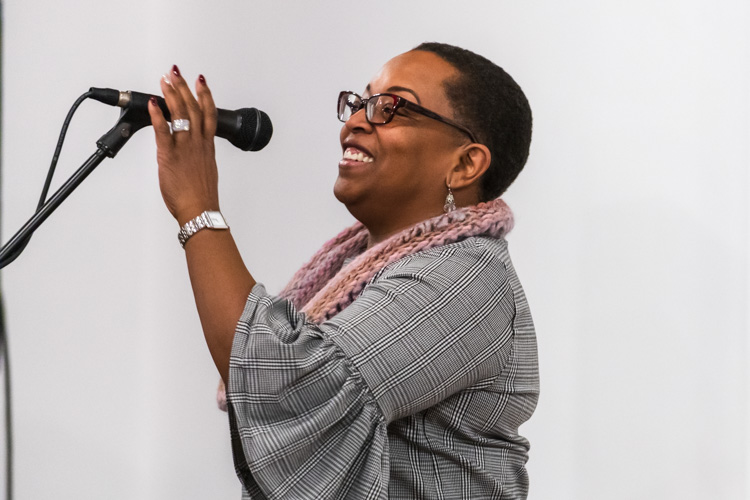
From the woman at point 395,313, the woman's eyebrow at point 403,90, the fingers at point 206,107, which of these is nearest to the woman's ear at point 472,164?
the woman at point 395,313

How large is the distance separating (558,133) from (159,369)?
4.61 feet

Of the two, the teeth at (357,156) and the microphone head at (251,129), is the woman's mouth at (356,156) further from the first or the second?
the microphone head at (251,129)

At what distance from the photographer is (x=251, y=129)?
4.04 feet

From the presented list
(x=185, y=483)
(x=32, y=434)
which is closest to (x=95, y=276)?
(x=32, y=434)

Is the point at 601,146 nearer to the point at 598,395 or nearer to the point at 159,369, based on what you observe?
the point at 598,395

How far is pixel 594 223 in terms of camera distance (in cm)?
202

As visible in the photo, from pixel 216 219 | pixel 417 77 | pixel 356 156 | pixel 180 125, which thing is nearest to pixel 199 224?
pixel 216 219

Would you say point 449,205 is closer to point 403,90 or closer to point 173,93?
point 403,90

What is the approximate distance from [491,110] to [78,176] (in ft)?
2.37

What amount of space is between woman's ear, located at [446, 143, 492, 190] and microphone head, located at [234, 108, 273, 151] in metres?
0.38

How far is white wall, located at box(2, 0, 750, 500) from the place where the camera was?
6.19ft

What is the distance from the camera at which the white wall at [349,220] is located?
6.19 feet

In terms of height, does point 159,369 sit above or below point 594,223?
below

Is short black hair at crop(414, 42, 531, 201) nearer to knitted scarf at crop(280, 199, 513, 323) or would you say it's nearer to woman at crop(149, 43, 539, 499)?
woman at crop(149, 43, 539, 499)
